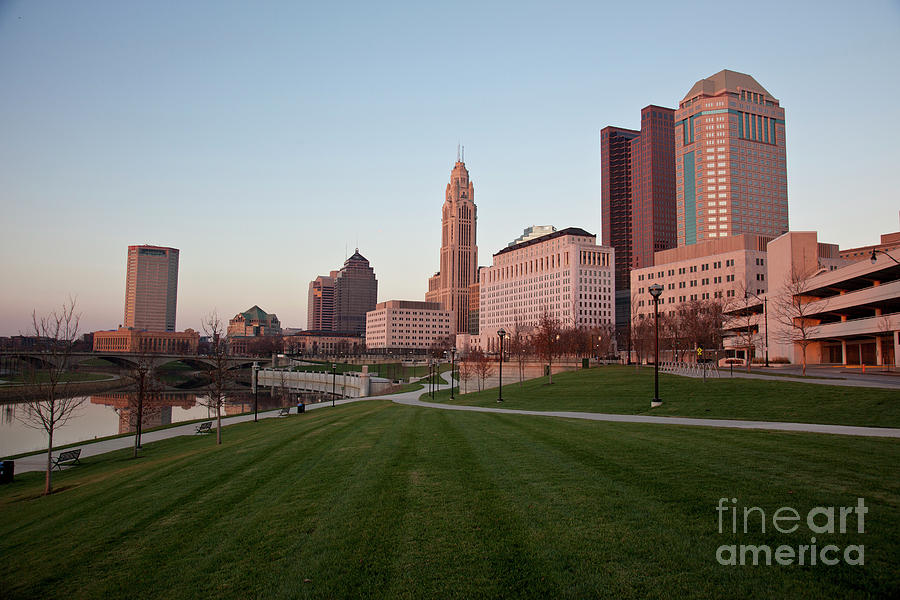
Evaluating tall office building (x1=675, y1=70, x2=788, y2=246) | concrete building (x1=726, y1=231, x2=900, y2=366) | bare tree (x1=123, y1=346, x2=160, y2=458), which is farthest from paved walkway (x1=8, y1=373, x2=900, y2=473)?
tall office building (x1=675, y1=70, x2=788, y2=246)

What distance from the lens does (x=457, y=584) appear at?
6.81 metres

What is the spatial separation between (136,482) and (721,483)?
1703 cm

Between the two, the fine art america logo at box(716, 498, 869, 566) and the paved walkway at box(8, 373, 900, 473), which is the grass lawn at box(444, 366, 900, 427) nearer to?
the paved walkway at box(8, 373, 900, 473)

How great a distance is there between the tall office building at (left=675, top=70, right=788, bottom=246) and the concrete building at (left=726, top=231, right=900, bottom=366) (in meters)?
112

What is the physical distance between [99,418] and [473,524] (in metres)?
67.4

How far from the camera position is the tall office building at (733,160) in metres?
170

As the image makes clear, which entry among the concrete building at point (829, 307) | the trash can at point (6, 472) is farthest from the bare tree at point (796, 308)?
the trash can at point (6, 472)

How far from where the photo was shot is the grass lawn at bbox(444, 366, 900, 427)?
72.7 feet

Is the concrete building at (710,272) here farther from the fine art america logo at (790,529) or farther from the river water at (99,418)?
the fine art america logo at (790,529)

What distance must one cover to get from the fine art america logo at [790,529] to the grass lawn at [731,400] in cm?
1510

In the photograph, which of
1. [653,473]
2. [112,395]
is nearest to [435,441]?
[653,473]

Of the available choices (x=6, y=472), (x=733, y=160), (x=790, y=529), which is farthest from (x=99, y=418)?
(x=733, y=160)

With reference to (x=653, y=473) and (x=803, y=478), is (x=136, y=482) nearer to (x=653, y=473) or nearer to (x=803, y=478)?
(x=653, y=473)

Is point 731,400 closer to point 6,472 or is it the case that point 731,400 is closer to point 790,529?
point 790,529
